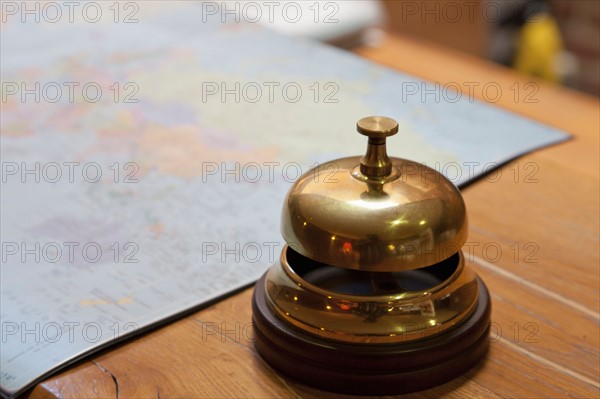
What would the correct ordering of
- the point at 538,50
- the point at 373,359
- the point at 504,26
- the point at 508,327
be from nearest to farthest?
the point at 373,359 → the point at 508,327 → the point at 538,50 → the point at 504,26

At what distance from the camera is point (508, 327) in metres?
0.92

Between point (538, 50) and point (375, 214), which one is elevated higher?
point (375, 214)

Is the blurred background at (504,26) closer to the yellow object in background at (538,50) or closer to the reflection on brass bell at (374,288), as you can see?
the yellow object in background at (538,50)

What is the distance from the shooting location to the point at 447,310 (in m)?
0.81

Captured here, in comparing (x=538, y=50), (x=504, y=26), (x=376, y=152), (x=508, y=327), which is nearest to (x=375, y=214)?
(x=376, y=152)

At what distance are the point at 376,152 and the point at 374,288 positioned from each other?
132 millimetres

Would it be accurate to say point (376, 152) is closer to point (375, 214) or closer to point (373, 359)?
point (375, 214)

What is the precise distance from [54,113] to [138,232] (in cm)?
50

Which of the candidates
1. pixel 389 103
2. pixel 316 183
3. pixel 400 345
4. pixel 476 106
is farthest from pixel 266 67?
pixel 400 345

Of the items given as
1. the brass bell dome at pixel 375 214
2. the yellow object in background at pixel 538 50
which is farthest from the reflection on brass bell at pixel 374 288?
the yellow object in background at pixel 538 50

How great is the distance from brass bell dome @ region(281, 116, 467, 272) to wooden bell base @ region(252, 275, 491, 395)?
0.25 ft

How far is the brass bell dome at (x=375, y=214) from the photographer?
0.78 meters

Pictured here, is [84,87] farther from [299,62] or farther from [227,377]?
[227,377]

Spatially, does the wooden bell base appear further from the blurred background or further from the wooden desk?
the blurred background
